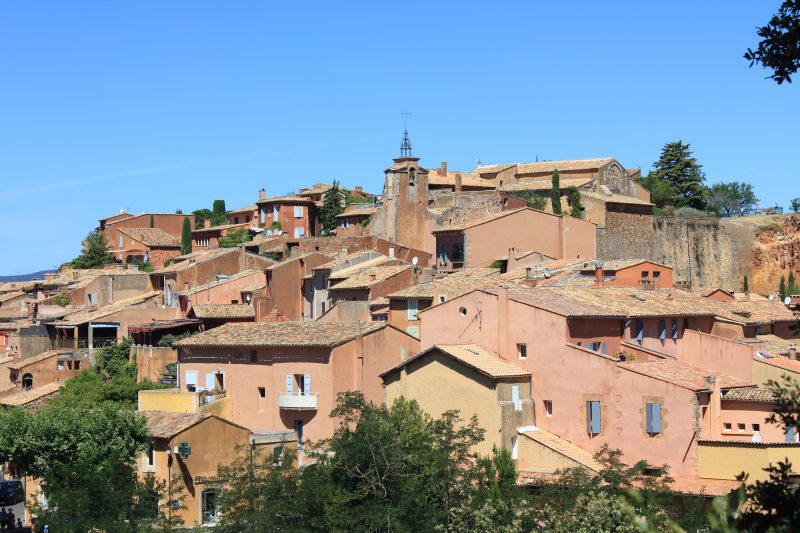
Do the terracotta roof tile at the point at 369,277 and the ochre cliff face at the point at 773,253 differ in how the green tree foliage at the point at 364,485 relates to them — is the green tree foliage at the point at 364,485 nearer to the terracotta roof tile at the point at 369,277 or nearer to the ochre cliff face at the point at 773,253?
the terracotta roof tile at the point at 369,277

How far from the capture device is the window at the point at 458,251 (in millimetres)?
53531

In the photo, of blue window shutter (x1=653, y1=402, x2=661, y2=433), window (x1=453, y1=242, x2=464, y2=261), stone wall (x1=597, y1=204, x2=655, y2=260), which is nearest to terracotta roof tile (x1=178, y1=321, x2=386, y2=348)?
blue window shutter (x1=653, y1=402, x2=661, y2=433)

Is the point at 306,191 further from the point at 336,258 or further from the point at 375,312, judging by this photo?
the point at 375,312

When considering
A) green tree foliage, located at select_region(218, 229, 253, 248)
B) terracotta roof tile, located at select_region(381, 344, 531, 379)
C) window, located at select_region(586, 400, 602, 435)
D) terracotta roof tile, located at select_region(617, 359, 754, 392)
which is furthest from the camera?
green tree foliage, located at select_region(218, 229, 253, 248)

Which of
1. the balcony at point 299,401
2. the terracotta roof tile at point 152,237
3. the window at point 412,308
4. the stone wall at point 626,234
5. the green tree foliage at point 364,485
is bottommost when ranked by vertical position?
the green tree foliage at point 364,485

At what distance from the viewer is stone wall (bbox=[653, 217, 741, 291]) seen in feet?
213

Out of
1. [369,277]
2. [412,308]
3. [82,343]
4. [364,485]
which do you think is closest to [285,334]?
[412,308]

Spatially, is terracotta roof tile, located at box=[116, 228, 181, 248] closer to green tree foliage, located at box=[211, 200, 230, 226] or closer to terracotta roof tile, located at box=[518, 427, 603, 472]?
green tree foliage, located at box=[211, 200, 230, 226]

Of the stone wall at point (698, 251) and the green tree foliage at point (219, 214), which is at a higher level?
the green tree foliage at point (219, 214)

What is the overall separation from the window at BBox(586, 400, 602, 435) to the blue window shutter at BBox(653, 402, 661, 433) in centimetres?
162

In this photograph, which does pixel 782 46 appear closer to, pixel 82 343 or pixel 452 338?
pixel 452 338

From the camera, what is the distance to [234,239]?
71125 mm

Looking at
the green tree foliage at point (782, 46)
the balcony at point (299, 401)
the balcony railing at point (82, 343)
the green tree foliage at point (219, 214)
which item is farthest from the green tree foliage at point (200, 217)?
the green tree foliage at point (782, 46)

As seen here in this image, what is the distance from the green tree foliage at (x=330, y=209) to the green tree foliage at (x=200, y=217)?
13.3 m
